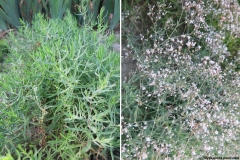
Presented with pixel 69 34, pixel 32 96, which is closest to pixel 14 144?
pixel 32 96

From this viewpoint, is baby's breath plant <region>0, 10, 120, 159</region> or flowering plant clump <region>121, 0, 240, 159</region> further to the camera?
flowering plant clump <region>121, 0, 240, 159</region>

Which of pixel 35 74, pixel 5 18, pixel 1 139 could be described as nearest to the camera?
pixel 1 139

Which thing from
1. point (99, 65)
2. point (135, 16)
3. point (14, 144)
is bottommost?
point (14, 144)

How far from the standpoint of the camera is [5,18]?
2.49m

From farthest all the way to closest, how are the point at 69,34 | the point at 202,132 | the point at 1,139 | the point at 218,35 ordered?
the point at 218,35 < the point at 69,34 < the point at 202,132 < the point at 1,139

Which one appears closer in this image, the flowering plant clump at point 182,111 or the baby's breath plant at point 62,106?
the baby's breath plant at point 62,106

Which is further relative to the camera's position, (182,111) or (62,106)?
(182,111)

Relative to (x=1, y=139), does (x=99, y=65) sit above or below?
above

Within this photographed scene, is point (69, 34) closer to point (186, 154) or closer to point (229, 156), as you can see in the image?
point (186, 154)

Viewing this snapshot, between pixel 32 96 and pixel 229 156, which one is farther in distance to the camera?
pixel 229 156

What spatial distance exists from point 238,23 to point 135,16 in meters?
0.88

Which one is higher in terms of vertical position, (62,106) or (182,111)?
(62,106)

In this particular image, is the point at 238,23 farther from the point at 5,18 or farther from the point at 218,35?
the point at 5,18

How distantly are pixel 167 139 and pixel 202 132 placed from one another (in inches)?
8.1
